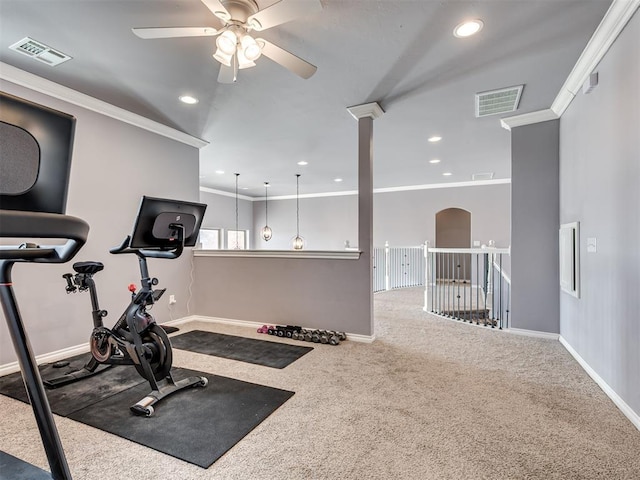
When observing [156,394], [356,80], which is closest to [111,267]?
[156,394]

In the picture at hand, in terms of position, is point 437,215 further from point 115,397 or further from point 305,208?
point 115,397

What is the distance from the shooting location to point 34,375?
0.93m

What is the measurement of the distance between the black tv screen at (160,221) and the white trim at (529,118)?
3.75m

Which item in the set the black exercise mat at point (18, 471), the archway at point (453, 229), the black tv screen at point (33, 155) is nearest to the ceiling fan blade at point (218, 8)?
the black tv screen at point (33, 155)

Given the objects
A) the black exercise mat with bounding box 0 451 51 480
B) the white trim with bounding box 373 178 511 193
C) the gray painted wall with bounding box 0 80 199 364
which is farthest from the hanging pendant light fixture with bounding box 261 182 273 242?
the black exercise mat with bounding box 0 451 51 480

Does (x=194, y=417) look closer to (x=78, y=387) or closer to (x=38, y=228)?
(x=78, y=387)

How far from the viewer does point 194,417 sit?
6.82ft

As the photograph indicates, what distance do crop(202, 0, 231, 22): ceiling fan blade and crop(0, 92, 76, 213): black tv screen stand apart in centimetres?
137

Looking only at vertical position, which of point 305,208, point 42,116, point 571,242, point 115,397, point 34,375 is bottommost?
point 115,397

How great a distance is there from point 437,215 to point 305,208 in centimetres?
393

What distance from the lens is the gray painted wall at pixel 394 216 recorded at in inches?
311

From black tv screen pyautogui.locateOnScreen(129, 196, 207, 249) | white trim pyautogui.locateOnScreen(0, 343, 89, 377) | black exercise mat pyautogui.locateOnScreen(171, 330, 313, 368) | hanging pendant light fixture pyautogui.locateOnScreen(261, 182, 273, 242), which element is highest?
hanging pendant light fixture pyautogui.locateOnScreen(261, 182, 273, 242)

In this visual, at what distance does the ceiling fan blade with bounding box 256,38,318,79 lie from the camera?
79.4 inches

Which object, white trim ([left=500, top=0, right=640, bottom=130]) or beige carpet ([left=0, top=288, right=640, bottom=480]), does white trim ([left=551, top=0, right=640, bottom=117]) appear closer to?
white trim ([left=500, top=0, right=640, bottom=130])
